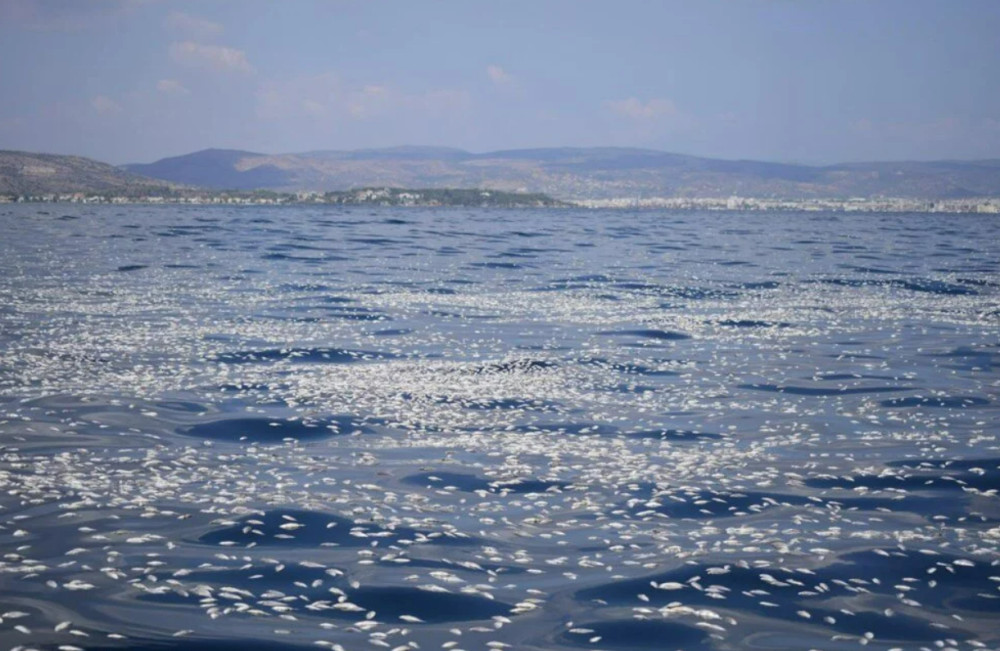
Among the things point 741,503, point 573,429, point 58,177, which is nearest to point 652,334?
point 573,429

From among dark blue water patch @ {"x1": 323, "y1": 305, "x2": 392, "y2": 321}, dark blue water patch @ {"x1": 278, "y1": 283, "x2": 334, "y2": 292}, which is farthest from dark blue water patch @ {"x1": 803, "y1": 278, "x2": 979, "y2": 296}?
dark blue water patch @ {"x1": 323, "y1": 305, "x2": 392, "y2": 321}

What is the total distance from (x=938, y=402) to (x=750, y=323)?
8.19 meters

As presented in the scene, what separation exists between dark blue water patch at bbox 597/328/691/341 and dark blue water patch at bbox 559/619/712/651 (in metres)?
13.5

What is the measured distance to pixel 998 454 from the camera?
1121cm

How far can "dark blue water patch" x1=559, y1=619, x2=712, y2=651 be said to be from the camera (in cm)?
640

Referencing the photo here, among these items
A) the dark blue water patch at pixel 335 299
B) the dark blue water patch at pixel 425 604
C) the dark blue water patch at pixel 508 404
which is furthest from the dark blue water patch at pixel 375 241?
the dark blue water patch at pixel 425 604

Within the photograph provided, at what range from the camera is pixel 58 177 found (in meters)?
110

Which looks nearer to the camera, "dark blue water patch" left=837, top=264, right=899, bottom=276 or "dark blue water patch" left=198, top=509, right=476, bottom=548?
"dark blue water patch" left=198, top=509, right=476, bottom=548

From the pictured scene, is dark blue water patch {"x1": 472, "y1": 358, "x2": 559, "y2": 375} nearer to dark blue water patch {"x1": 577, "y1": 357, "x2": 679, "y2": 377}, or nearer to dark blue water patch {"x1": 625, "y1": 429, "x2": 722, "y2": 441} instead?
dark blue water patch {"x1": 577, "y1": 357, "x2": 679, "y2": 377}

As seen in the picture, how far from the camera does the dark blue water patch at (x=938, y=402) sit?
14031 mm

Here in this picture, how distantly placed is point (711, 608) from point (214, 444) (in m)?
6.20

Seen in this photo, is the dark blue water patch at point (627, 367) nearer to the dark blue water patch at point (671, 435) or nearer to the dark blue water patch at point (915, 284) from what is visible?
the dark blue water patch at point (671, 435)

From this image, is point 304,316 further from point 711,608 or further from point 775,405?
point 711,608

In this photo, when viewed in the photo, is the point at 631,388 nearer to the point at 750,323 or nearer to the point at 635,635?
the point at 750,323
